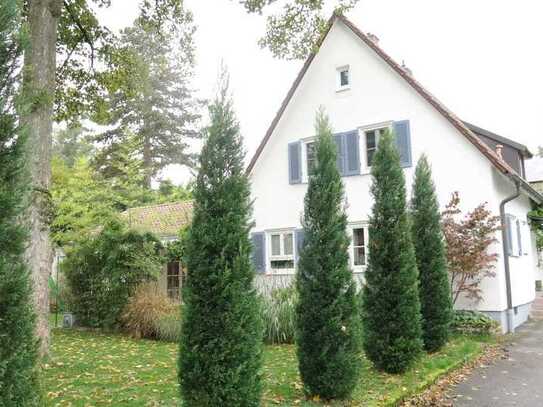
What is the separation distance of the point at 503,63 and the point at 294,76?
7.96 meters

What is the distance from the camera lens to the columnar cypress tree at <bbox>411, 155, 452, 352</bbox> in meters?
8.57

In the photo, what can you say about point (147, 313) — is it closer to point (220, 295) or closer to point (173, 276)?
point (173, 276)

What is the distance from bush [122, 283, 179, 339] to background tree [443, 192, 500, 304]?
6.58m

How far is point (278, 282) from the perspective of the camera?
11398 mm

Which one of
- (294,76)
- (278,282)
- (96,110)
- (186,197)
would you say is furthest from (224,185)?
(186,197)

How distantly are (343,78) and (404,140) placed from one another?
9.26 ft

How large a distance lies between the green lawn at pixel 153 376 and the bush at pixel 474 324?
0.74m

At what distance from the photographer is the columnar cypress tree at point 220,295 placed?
4270 mm

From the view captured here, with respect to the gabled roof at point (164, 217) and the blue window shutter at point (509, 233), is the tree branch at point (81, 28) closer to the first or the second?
the gabled roof at point (164, 217)

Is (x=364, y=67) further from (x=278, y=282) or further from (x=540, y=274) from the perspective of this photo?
(x=540, y=274)

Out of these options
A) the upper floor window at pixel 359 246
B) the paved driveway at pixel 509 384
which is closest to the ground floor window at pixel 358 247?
the upper floor window at pixel 359 246

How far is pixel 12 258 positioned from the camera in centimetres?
282

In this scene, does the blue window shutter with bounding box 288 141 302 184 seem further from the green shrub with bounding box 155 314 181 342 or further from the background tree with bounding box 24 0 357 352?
the green shrub with bounding box 155 314 181 342

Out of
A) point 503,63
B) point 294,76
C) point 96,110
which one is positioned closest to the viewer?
point 96,110
